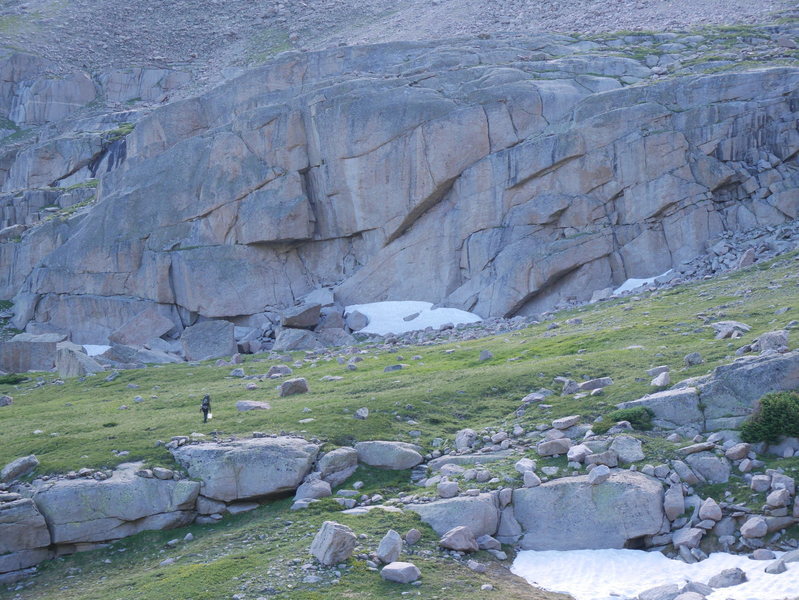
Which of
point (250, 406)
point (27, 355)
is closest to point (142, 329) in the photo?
point (27, 355)

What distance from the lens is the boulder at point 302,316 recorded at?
5908cm

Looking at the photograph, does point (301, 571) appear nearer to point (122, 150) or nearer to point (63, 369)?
point (63, 369)

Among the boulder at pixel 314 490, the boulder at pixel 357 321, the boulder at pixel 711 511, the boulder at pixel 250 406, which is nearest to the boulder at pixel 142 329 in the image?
the boulder at pixel 357 321

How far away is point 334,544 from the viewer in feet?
64.7

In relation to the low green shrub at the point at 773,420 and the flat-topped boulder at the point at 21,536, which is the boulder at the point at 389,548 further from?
the low green shrub at the point at 773,420

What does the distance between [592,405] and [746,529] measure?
25.2 ft

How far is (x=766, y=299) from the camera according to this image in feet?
127

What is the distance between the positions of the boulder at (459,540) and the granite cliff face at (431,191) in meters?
36.6

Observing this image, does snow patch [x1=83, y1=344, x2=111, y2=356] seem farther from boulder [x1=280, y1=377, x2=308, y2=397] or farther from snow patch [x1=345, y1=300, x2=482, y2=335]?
boulder [x1=280, y1=377, x2=308, y2=397]

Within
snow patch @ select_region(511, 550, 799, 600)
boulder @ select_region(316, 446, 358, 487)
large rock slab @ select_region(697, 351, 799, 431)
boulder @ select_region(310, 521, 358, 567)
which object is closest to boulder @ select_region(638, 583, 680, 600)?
snow patch @ select_region(511, 550, 799, 600)

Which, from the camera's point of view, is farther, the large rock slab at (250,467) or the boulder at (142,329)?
the boulder at (142,329)

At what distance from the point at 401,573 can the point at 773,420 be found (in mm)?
10881

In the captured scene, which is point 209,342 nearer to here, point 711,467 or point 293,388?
point 293,388

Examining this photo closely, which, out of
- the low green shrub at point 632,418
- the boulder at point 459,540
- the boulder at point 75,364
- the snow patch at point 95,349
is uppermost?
the low green shrub at point 632,418
